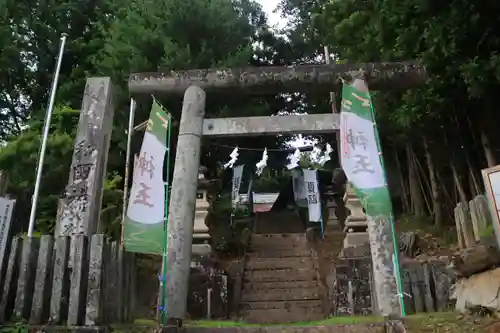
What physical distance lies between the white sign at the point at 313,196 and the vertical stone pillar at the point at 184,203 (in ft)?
28.1

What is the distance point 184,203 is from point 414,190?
1025 cm

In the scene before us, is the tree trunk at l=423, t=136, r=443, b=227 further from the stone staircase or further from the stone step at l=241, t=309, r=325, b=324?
the stone step at l=241, t=309, r=325, b=324

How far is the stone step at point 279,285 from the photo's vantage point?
421 inches

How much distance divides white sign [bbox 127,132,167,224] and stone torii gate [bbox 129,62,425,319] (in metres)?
0.57

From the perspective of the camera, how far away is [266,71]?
718cm

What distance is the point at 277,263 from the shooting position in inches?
480

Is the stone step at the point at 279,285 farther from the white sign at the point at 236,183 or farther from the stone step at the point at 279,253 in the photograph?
the white sign at the point at 236,183

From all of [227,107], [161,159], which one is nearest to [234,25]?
[227,107]

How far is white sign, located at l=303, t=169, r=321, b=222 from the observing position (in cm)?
1477

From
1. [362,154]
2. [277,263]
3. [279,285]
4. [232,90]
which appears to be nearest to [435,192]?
[277,263]

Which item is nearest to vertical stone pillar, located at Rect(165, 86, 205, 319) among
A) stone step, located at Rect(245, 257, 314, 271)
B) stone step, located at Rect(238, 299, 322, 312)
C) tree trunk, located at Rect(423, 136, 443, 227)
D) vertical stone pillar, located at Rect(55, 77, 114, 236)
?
vertical stone pillar, located at Rect(55, 77, 114, 236)

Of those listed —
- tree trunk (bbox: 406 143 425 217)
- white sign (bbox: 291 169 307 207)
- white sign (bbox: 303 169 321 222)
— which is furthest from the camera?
white sign (bbox: 291 169 307 207)

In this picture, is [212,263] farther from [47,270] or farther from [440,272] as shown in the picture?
[47,270]

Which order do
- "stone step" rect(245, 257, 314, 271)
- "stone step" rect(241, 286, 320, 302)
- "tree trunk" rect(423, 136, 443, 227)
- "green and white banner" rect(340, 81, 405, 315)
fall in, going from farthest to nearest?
"tree trunk" rect(423, 136, 443, 227), "stone step" rect(245, 257, 314, 271), "stone step" rect(241, 286, 320, 302), "green and white banner" rect(340, 81, 405, 315)
